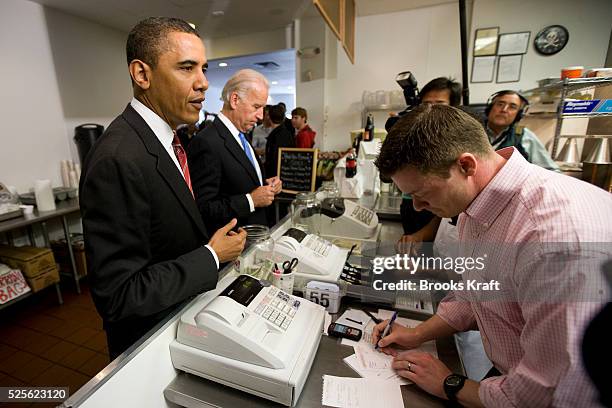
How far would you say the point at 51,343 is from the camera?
2.29 metres

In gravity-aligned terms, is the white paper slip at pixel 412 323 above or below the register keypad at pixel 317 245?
below

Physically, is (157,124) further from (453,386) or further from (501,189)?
(453,386)

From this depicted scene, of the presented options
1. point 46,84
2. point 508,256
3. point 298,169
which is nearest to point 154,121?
point 508,256

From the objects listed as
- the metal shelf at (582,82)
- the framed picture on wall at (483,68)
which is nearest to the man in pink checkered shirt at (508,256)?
the metal shelf at (582,82)

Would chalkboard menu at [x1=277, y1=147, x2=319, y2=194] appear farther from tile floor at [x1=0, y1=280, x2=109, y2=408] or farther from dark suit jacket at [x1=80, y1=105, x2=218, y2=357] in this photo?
tile floor at [x1=0, y1=280, x2=109, y2=408]

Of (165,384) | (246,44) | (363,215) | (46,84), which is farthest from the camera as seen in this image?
(246,44)

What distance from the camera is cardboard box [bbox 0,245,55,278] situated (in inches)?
102

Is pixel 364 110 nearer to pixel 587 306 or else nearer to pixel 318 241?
pixel 318 241

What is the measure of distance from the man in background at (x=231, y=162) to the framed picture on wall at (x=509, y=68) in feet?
11.9

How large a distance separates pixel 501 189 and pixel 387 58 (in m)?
4.23

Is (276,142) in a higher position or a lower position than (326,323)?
higher

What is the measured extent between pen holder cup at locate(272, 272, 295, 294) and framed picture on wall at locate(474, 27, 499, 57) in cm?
425

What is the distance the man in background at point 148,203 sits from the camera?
2.46ft

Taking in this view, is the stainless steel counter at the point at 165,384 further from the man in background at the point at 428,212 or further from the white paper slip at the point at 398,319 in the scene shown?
the man in background at the point at 428,212
